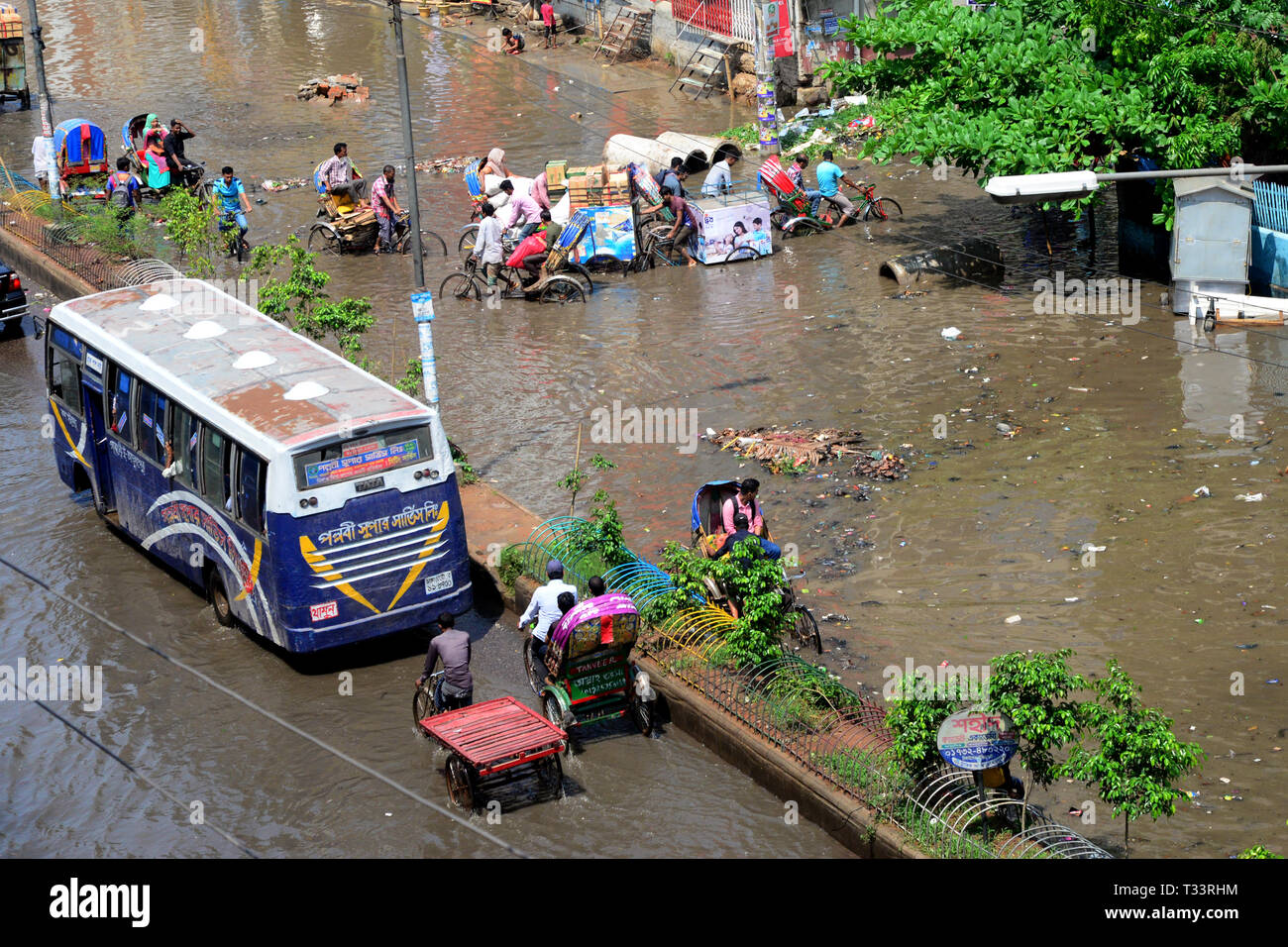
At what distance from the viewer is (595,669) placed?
1210 centimetres

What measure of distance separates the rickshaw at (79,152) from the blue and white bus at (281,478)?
674 inches

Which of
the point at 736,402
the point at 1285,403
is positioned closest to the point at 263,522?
the point at 736,402

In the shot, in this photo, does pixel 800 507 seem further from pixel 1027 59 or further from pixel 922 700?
pixel 1027 59

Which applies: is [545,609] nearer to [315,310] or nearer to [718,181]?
[315,310]

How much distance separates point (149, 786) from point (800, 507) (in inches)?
291

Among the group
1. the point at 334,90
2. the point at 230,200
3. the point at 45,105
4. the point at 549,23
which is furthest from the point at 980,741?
the point at 549,23

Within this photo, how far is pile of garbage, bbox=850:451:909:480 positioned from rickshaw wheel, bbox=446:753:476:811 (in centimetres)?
690

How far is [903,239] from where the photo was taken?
2511cm

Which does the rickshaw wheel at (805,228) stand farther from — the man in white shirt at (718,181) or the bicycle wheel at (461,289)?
the bicycle wheel at (461,289)

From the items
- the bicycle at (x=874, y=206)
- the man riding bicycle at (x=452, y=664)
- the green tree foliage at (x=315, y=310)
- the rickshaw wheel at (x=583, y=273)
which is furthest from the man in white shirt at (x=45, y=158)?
the man riding bicycle at (x=452, y=664)

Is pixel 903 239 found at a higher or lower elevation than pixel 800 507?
higher

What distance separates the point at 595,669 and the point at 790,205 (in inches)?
624

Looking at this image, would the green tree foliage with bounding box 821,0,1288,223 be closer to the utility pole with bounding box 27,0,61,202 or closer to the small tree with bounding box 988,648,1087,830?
the small tree with bounding box 988,648,1087,830

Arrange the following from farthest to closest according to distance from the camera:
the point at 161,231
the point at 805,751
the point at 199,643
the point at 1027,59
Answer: the point at 161,231, the point at 1027,59, the point at 199,643, the point at 805,751
